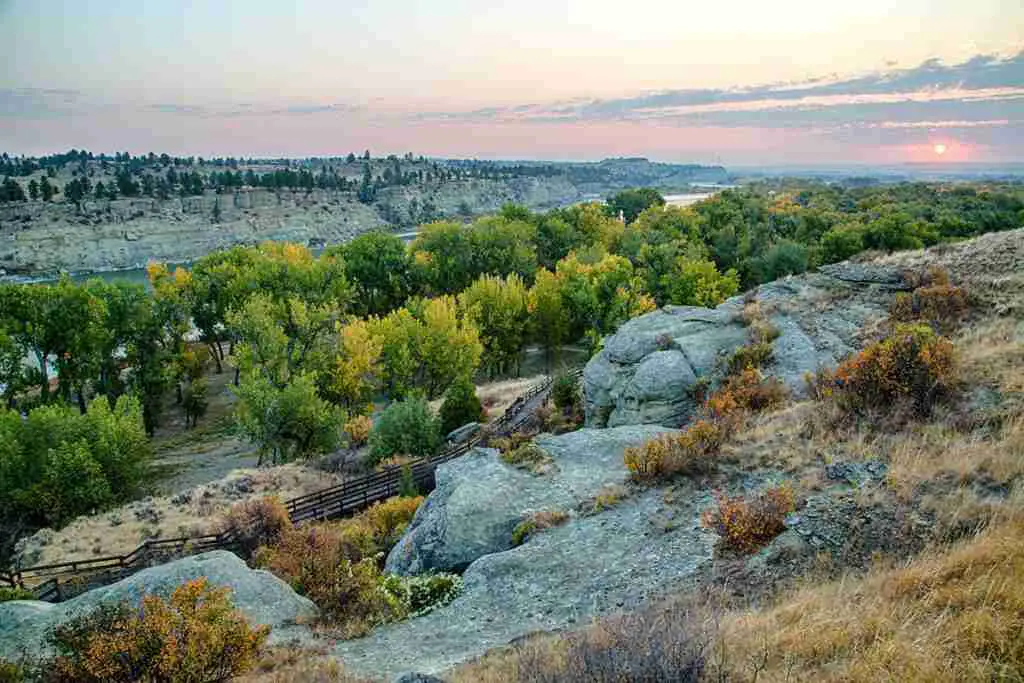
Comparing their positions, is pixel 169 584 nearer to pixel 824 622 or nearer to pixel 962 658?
pixel 824 622

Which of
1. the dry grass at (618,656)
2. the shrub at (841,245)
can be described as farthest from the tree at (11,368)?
the shrub at (841,245)

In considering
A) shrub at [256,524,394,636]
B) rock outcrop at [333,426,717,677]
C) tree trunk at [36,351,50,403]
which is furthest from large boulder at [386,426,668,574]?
tree trunk at [36,351,50,403]

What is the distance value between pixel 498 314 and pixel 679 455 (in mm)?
34638

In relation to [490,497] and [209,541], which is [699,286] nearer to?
[490,497]

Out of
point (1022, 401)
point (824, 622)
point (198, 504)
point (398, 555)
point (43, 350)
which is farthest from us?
point (43, 350)

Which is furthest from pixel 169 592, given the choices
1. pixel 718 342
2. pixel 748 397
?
pixel 718 342

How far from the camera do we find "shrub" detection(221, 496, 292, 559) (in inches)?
868

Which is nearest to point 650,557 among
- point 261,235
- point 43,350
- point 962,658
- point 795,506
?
point 795,506

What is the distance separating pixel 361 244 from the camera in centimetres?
5750

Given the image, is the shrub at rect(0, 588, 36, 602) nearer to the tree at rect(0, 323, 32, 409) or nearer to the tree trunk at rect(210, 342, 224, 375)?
the tree at rect(0, 323, 32, 409)

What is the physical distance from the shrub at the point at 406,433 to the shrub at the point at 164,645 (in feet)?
69.2

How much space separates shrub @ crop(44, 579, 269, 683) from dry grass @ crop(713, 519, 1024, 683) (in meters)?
6.49

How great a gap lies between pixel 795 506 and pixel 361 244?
2053 inches

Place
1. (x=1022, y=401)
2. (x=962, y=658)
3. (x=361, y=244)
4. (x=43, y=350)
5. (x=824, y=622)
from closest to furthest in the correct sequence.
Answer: (x=962, y=658), (x=824, y=622), (x=1022, y=401), (x=43, y=350), (x=361, y=244)
